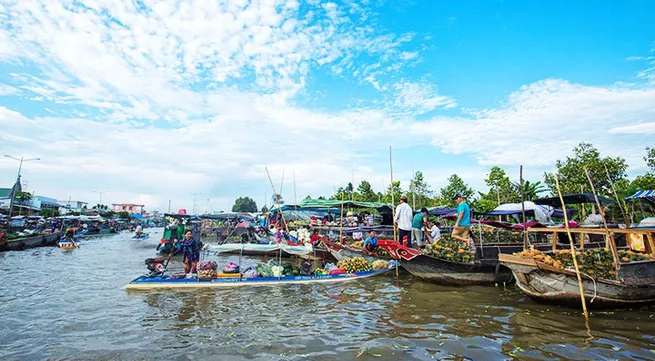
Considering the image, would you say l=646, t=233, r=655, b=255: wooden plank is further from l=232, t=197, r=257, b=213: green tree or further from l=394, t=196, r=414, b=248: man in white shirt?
l=232, t=197, r=257, b=213: green tree

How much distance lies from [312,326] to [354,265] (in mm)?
5810

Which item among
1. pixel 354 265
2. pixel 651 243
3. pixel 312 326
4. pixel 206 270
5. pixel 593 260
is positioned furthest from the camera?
pixel 354 265

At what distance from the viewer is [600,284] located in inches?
283

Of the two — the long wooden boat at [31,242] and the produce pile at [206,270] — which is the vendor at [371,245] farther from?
the long wooden boat at [31,242]

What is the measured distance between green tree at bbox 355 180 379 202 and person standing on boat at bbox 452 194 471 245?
30.5 metres

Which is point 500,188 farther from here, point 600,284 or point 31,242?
point 31,242

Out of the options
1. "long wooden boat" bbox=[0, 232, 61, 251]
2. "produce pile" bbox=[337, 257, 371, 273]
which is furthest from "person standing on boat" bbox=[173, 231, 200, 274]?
"long wooden boat" bbox=[0, 232, 61, 251]

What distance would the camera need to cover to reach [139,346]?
5.96 meters

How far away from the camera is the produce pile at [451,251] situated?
414 inches

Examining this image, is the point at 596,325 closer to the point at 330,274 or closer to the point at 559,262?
the point at 559,262

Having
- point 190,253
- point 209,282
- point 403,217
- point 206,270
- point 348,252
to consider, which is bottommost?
point 209,282

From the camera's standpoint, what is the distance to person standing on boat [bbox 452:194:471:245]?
430 inches

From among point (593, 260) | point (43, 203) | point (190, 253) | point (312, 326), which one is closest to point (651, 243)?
point (593, 260)

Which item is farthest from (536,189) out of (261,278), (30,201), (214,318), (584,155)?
(30,201)
